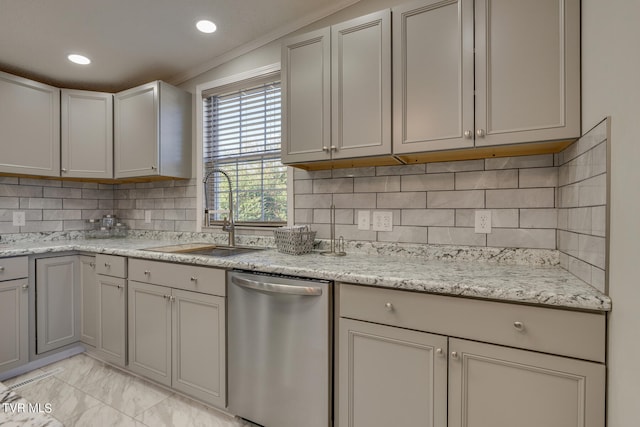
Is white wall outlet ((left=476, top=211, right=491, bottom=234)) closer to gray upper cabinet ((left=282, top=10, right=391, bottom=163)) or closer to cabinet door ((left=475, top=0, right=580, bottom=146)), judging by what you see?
cabinet door ((left=475, top=0, right=580, bottom=146))

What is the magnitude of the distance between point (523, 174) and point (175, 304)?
6.99ft

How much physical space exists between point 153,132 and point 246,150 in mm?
812

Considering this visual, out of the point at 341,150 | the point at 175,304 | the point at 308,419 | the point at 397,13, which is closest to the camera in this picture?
the point at 308,419

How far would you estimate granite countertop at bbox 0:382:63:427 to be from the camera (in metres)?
0.41

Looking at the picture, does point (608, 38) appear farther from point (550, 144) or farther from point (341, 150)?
point (341, 150)

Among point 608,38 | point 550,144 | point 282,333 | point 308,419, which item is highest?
point 608,38

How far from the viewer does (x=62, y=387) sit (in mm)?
2152

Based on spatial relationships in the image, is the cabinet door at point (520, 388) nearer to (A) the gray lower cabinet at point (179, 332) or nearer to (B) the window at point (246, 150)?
(A) the gray lower cabinet at point (179, 332)

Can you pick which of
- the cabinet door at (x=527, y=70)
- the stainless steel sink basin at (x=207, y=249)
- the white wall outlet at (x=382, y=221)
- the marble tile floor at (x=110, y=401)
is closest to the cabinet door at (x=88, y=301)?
the marble tile floor at (x=110, y=401)

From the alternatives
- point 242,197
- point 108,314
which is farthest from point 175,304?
point 242,197

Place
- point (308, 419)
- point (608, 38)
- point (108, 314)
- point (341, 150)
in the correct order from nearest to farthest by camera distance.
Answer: point (608, 38)
point (308, 419)
point (341, 150)
point (108, 314)

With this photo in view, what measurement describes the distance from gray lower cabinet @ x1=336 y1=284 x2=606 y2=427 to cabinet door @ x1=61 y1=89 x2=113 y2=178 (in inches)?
107

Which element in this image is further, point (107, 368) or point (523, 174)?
point (107, 368)

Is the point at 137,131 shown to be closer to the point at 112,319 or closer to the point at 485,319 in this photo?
the point at 112,319
